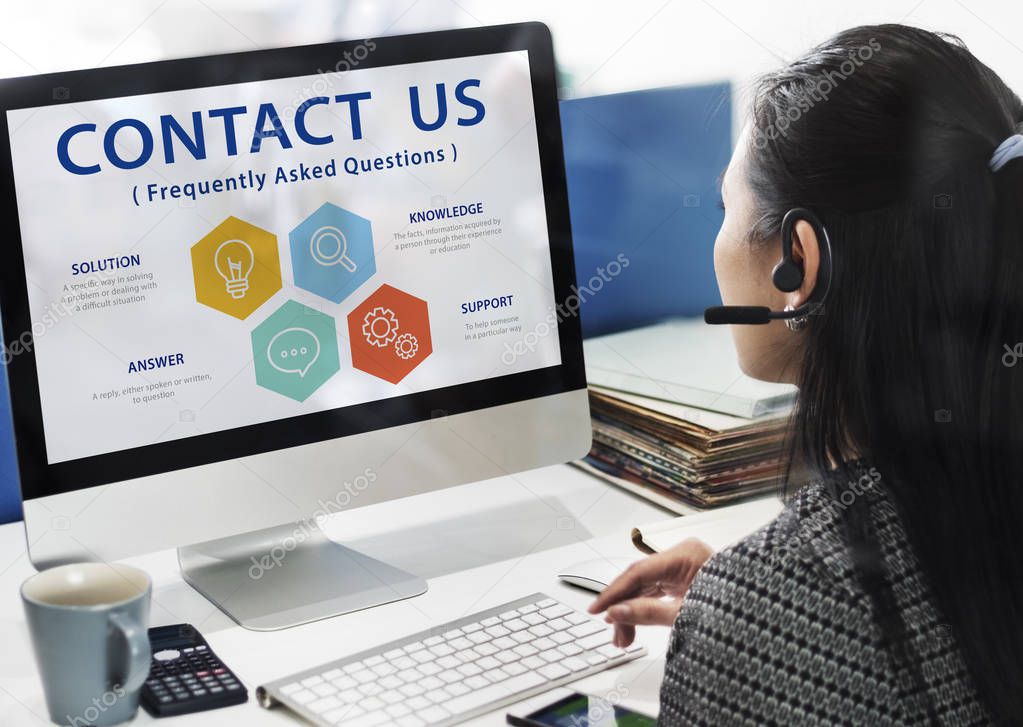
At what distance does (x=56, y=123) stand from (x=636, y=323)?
78 centimetres

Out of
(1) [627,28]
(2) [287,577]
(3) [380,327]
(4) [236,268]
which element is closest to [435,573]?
(2) [287,577]

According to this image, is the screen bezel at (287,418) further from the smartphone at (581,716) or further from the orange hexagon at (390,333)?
the smartphone at (581,716)

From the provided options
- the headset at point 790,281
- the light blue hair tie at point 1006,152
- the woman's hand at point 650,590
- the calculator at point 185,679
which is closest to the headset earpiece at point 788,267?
the headset at point 790,281

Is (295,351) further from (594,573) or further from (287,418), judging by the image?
(594,573)

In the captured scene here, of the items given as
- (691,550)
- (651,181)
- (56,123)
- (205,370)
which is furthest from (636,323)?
(56,123)

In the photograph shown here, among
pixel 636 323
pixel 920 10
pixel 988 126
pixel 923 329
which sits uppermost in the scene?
pixel 920 10

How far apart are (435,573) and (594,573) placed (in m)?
0.16

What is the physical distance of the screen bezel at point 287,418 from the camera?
84 centimetres

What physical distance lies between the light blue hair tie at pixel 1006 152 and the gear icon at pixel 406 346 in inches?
20.8

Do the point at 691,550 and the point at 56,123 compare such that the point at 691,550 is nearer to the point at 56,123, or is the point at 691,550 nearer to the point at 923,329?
the point at 923,329

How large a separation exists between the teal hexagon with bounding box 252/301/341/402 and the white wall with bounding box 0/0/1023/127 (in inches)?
23.7

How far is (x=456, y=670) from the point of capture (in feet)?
2.59

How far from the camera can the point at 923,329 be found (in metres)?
0.67

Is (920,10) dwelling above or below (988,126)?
above
